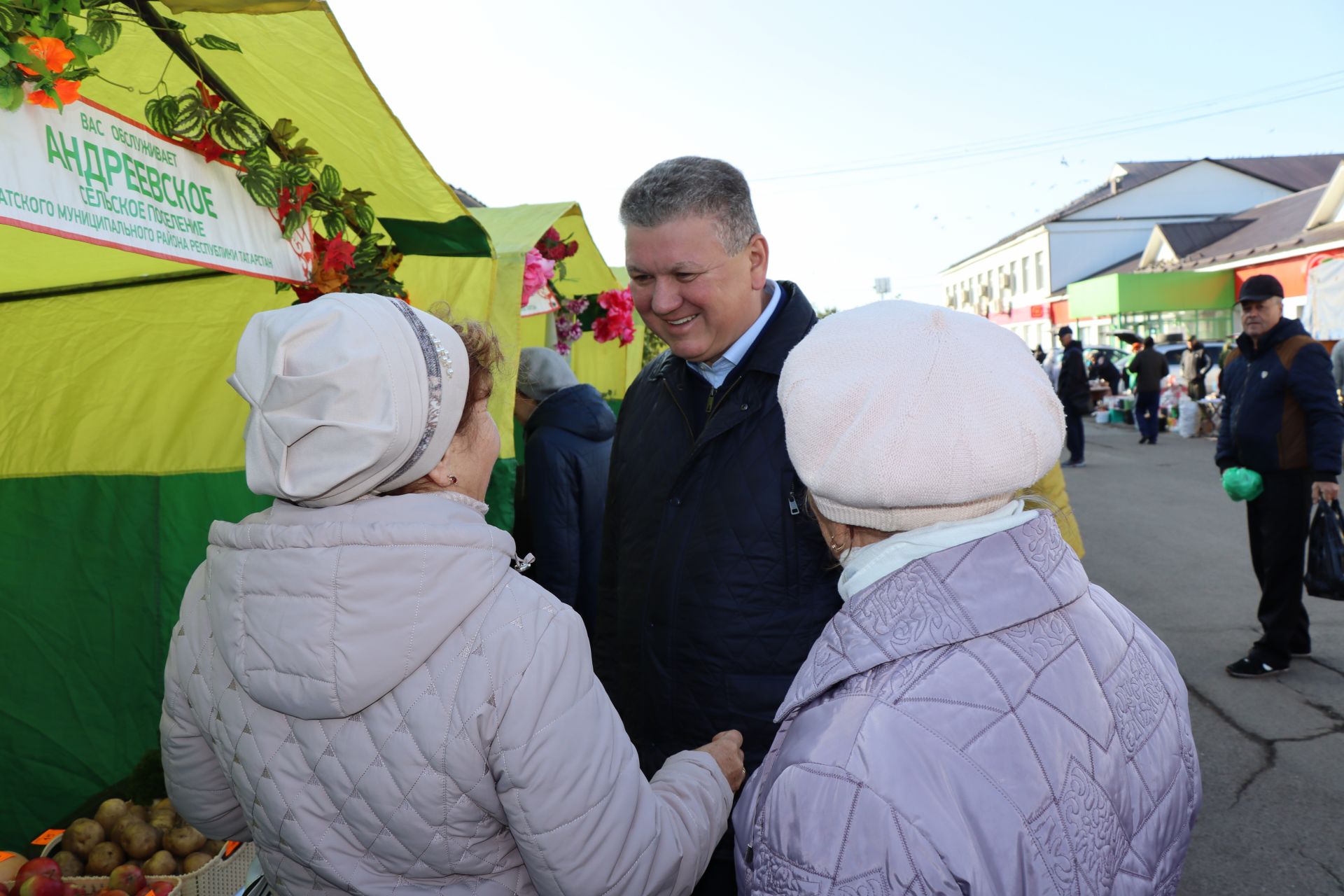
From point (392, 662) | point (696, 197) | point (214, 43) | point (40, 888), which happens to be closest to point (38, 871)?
point (40, 888)

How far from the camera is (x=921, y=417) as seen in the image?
3.66 feet

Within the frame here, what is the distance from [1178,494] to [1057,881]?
11.8m

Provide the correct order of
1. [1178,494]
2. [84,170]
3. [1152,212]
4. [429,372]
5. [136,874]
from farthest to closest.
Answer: [1152,212], [1178,494], [136,874], [84,170], [429,372]

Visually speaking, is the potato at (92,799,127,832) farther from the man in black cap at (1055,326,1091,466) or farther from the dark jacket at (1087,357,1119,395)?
the dark jacket at (1087,357,1119,395)

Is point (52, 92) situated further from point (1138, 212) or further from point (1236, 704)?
point (1138, 212)

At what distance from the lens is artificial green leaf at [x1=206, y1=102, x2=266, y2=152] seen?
2.58 metres

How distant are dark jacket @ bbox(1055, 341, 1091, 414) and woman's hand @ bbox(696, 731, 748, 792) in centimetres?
1379

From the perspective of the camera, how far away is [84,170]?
2.17 metres

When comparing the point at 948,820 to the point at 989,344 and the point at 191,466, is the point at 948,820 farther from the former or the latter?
the point at 191,466

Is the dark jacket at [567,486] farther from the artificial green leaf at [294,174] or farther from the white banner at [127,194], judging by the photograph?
the artificial green leaf at [294,174]

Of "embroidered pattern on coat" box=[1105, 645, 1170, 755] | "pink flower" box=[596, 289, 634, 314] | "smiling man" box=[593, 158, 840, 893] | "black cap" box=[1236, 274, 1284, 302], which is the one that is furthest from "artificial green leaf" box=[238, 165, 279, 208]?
"black cap" box=[1236, 274, 1284, 302]

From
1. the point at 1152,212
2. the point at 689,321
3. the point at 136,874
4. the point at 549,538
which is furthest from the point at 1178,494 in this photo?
the point at 1152,212

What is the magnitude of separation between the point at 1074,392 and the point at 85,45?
14584 millimetres

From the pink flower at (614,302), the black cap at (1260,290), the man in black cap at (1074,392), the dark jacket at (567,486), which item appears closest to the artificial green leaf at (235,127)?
the dark jacket at (567,486)
